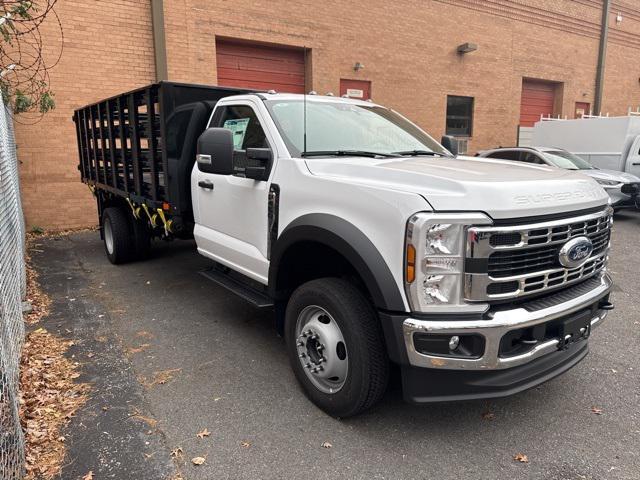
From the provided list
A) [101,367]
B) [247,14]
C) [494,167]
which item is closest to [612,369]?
[494,167]

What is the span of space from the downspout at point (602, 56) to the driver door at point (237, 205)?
19.5m

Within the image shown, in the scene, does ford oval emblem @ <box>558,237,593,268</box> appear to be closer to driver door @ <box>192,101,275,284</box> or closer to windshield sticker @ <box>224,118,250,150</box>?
driver door @ <box>192,101,275,284</box>

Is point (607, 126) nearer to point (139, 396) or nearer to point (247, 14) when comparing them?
point (247, 14)

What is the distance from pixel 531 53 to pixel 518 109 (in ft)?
6.47

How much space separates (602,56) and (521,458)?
68.2 ft

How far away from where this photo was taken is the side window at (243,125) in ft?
13.5

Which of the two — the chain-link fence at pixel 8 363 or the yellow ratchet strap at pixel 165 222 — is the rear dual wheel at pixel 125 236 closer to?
the yellow ratchet strap at pixel 165 222

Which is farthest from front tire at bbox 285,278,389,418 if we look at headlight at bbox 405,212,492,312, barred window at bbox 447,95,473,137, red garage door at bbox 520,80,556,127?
red garage door at bbox 520,80,556,127

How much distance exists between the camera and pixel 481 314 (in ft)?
8.49

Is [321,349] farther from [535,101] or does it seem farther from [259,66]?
[535,101]

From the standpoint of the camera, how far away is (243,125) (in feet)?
14.3

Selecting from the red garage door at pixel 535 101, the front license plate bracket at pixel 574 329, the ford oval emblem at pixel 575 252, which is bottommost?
the front license plate bracket at pixel 574 329

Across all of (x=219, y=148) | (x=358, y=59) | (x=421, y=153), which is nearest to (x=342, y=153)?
(x=421, y=153)

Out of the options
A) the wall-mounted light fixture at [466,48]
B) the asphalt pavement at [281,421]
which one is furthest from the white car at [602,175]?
the asphalt pavement at [281,421]
